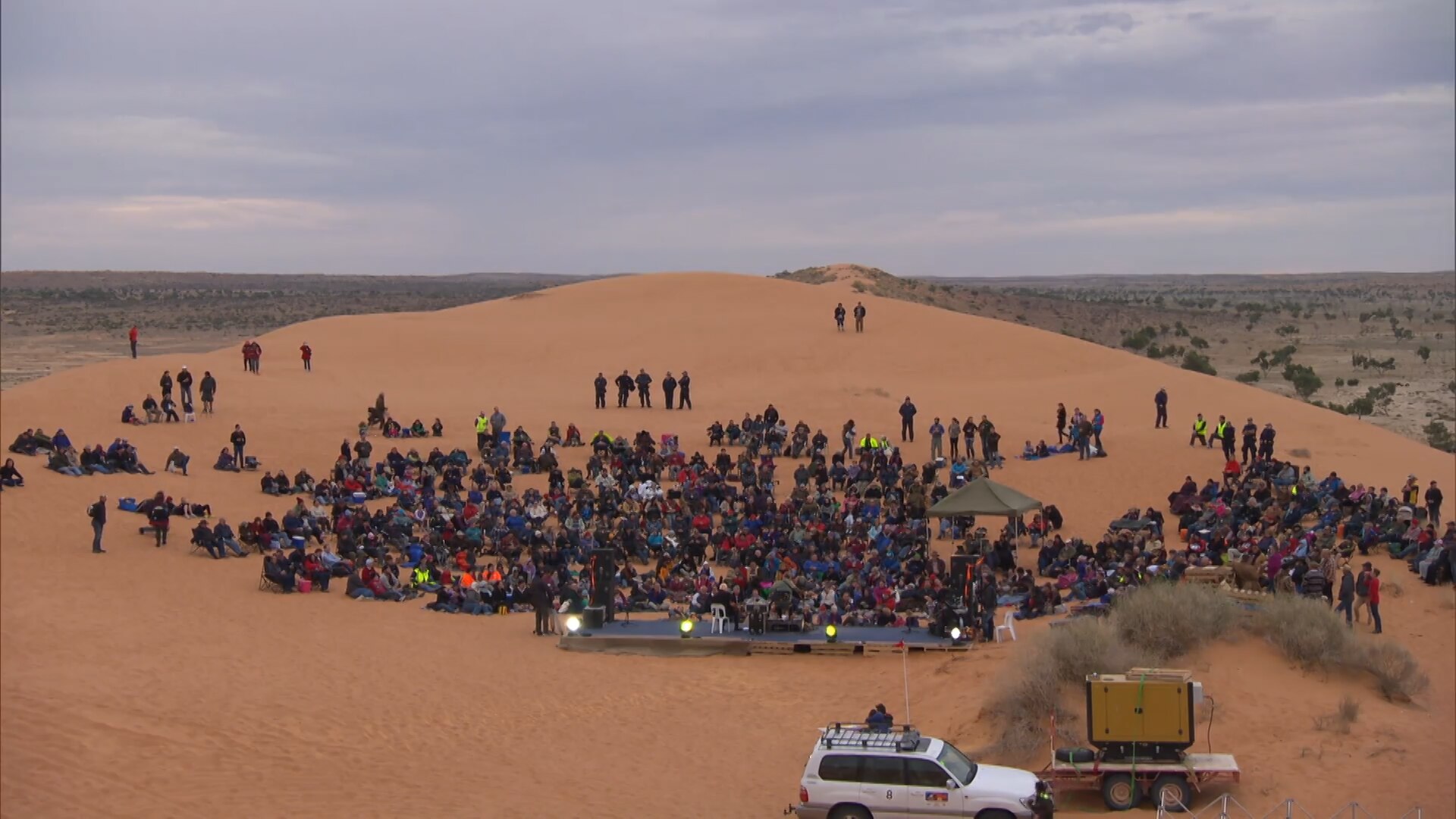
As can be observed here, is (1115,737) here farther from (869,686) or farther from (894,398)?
(894,398)

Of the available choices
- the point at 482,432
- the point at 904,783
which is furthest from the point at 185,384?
the point at 904,783

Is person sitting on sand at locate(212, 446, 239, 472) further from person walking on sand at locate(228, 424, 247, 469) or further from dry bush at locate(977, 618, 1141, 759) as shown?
dry bush at locate(977, 618, 1141, 759)

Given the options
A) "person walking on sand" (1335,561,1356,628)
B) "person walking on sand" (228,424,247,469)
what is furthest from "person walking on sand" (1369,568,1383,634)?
"person walking on sand" (228,424,247,469)

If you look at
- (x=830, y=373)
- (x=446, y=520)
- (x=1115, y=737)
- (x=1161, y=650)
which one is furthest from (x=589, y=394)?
(x=1115, y=737)

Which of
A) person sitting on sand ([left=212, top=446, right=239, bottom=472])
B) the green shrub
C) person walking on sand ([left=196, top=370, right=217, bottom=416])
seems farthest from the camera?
the green shrub

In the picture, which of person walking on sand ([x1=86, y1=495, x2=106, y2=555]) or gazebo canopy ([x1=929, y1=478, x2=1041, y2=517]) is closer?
gazebo canopy ([x1=929, y1=478, x2=1041, y2=517])

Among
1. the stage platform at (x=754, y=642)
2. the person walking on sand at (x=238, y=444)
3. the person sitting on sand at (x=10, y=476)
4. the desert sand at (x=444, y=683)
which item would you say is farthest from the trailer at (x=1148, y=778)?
the person walking on sand at (x=238, y=444)
